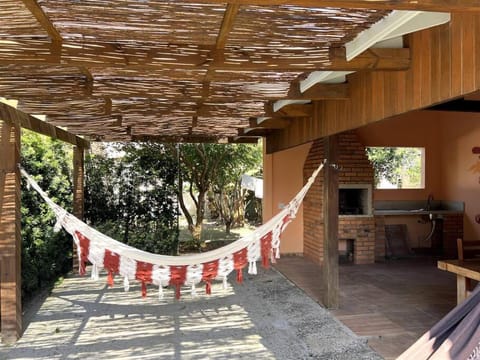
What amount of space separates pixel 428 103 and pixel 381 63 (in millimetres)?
347

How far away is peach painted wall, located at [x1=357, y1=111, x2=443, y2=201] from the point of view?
21.0 ft

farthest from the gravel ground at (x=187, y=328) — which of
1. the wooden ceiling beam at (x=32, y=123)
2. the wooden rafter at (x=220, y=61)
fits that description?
the wooden rafter at (x=220, y=61)

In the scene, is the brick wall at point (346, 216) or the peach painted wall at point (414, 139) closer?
the brick wall at point (346, 216)

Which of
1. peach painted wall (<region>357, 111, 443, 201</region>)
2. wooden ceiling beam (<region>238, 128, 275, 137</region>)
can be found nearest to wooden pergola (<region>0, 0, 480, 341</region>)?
wooden ceiling beam (<region>238, 128, 275, 137</region>)

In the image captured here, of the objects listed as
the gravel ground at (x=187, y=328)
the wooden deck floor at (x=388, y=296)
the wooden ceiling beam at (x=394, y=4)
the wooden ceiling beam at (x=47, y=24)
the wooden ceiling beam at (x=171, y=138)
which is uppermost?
the wooden ceiling beam at (x=171, y=138)

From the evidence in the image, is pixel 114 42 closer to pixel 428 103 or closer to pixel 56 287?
pixel 428 103

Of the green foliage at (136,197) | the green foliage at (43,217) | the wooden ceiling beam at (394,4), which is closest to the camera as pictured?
the wooden ceiling beam at (394,4)

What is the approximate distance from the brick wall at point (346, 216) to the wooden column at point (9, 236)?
398cm

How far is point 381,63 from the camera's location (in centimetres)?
216

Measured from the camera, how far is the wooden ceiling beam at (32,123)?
10.1 ft

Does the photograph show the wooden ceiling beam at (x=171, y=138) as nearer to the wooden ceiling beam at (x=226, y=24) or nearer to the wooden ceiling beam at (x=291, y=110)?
the wooden ceiling beam at (x=291, y=110)

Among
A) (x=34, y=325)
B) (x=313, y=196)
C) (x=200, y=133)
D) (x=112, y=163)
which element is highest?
(x=200, y=133)

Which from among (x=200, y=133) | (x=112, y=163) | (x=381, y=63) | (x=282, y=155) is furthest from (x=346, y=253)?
(x=381, y=63)

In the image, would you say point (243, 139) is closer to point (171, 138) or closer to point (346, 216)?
point (171, 138)
